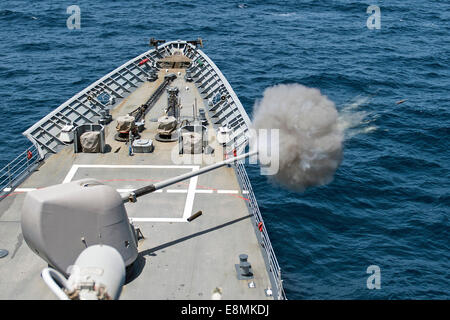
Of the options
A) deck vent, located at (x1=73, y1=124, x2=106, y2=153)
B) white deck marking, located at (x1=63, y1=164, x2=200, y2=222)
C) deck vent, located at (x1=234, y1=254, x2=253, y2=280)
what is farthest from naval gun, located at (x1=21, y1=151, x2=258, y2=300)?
deck vent, located at (x1=73, y1=124, x2=106, y2=153)

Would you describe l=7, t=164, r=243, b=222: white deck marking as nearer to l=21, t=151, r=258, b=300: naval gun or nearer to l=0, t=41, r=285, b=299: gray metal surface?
l=0, t=41, r=285, b=299: gray metal surface

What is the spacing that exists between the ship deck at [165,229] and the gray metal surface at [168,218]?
0.04 metres

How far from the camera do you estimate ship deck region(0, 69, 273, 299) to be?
55.1 feet

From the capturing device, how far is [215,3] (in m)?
92.6

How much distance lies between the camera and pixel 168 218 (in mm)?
21000

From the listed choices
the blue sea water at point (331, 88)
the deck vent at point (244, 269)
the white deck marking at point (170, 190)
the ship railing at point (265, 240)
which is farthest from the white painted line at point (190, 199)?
the blue sea water at point (331, 88)

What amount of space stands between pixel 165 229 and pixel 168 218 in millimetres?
844

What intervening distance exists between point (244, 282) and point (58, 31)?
64.9 m

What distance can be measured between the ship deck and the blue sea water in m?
5.35

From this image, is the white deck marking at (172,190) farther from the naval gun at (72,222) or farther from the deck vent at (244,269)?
the deck vent at (244,269)

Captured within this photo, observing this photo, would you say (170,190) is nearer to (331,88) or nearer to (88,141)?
(88,141)

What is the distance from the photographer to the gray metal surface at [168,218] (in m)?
16.9
